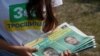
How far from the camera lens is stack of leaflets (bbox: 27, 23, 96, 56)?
88.8 inches

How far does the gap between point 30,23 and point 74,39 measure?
0.29 metres

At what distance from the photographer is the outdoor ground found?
575 centimetres

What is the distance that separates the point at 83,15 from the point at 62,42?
4123 mm

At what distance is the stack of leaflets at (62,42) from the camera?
226 centimetres

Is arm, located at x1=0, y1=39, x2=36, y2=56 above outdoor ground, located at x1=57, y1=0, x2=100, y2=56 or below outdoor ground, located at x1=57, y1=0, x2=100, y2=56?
above

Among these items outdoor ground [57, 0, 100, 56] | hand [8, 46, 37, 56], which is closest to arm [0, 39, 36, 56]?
hand [8, 46, 37, 56]

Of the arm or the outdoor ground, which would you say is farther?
the outdoor ground

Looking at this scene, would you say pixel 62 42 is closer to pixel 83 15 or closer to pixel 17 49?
pixel 17 49

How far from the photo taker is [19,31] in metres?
2.29

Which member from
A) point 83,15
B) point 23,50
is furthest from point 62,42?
point 83,15

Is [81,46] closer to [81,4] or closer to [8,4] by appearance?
[8,4]

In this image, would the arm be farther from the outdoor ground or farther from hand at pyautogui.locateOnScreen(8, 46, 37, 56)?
the outdoor ground

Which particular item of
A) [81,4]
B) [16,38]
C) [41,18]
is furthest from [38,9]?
[81,4]

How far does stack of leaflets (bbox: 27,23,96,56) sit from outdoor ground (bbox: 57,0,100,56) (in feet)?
9.44
